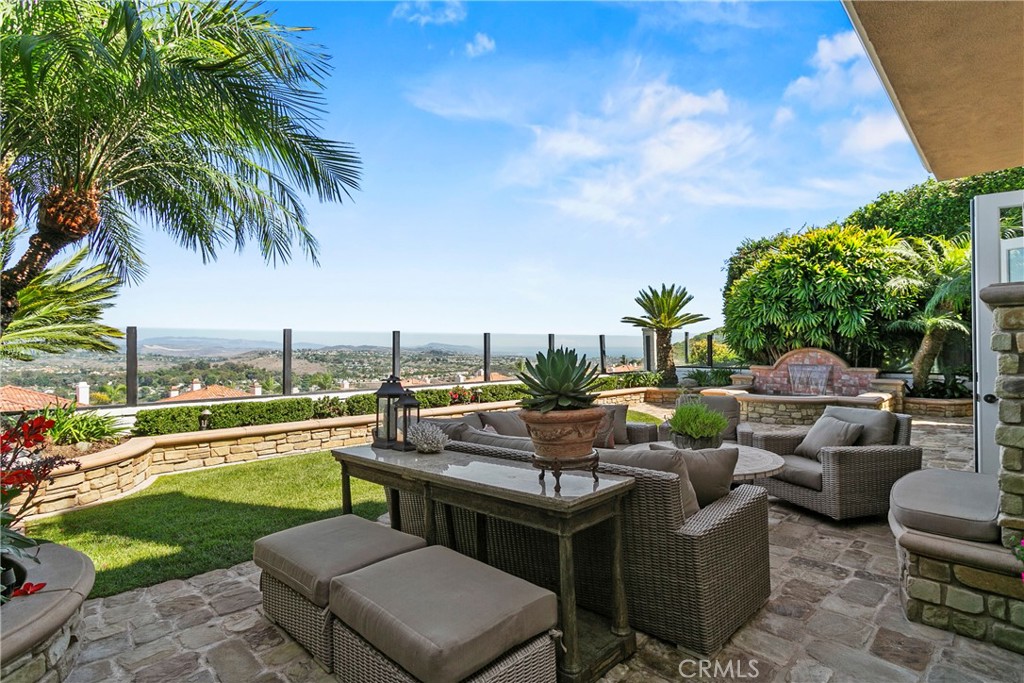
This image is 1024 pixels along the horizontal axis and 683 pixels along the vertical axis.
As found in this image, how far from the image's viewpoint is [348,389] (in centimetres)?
856

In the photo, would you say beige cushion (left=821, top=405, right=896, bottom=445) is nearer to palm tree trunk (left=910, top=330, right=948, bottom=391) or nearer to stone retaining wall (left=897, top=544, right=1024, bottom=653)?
stone retaining wall (left=897, top=544, right=1024, bottom=653)

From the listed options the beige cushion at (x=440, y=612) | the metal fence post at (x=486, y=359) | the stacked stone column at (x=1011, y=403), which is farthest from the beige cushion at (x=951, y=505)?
the metal fence post at (x=486, y=359)

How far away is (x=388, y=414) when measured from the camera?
3.24m

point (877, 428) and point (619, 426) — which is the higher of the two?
point (877, 428)

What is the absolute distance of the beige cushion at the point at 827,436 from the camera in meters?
4.22

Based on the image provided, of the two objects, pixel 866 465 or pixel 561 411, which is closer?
pixel 561 411

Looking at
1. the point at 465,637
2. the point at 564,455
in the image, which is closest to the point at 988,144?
the point at 564,455

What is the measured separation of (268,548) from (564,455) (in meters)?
1.57

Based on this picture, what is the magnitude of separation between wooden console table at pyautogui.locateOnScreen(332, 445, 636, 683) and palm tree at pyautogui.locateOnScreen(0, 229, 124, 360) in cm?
451

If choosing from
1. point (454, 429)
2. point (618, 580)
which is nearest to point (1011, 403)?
point (618, 580)

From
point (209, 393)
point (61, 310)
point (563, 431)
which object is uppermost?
point (61, 310)

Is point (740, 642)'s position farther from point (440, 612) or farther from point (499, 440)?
point (499, 440)

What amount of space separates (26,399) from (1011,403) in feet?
27.9

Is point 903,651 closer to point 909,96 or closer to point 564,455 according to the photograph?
point 564,455
